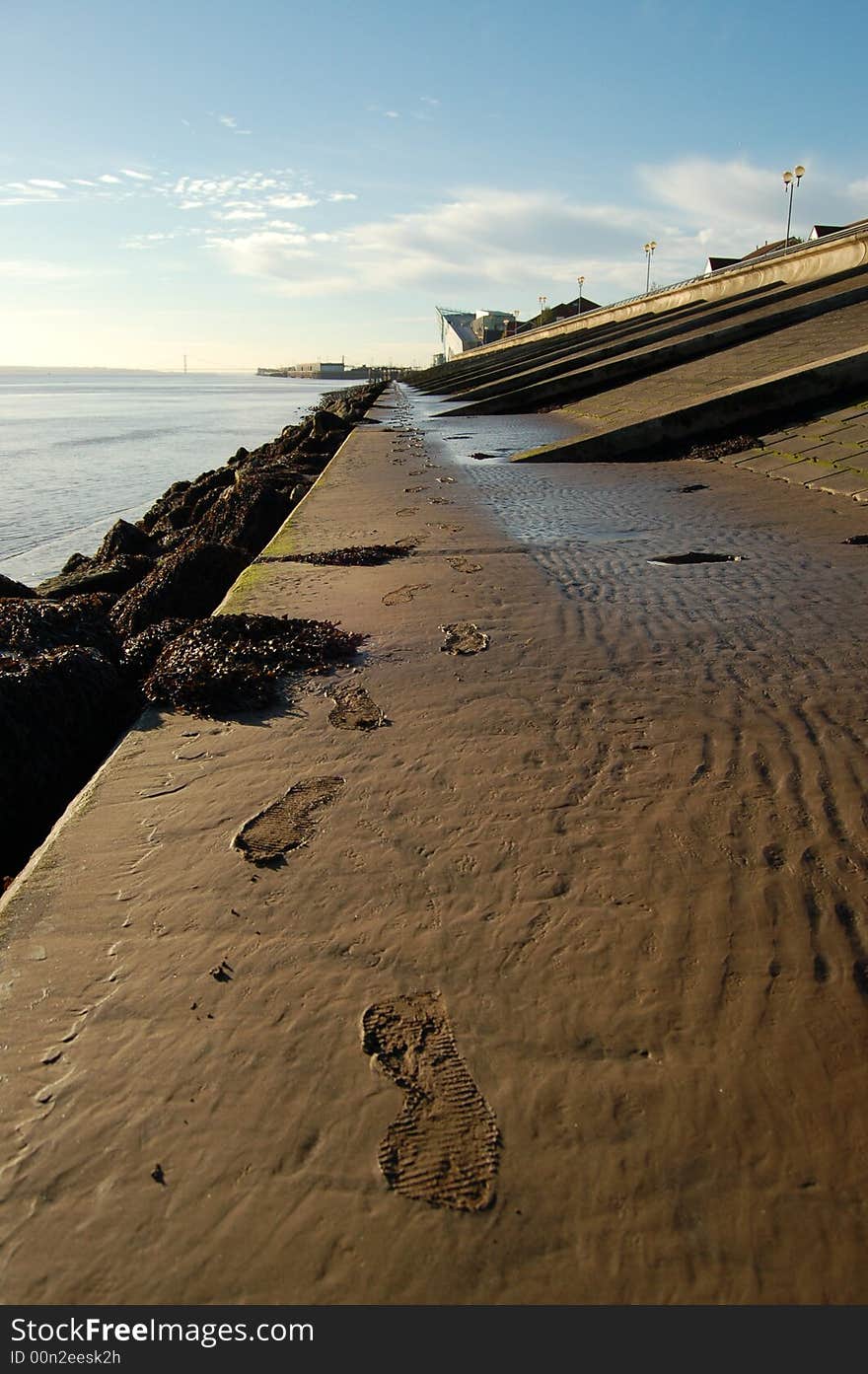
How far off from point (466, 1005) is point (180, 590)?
510cm

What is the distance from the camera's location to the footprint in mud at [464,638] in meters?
4.34

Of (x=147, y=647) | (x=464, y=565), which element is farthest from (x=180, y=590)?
(x=464, y=565)

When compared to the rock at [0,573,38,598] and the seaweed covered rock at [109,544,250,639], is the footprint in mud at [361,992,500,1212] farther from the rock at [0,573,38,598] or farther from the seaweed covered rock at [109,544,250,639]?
the rock at [0,573,38,598]

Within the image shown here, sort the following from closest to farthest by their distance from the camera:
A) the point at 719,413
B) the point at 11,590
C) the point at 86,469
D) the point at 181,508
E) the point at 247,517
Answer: the point at 11,590 < the point at 247,517 < the point at 719,413 < the point at 181,508 < the point at 86,469

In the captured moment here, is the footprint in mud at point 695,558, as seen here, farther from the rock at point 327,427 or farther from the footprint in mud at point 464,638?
the rock at point 327,427

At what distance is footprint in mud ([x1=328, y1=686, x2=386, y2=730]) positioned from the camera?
11.6 feet

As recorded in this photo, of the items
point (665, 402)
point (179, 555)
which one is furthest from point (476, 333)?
point (179, 555)

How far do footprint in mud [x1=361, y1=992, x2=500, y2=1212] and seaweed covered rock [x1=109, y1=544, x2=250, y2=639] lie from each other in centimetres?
439

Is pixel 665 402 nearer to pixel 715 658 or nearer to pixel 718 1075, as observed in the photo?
pixel 715 658

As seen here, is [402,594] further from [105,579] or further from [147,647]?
[105,579]

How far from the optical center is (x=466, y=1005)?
2.04 metres

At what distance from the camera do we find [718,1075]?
1.83 meters

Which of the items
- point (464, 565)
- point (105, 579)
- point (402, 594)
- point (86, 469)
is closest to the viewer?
point (402, 594)

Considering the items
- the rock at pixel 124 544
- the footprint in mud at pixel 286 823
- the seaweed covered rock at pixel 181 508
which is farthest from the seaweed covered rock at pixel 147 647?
the seaweed covered rock at pixel 181 508
